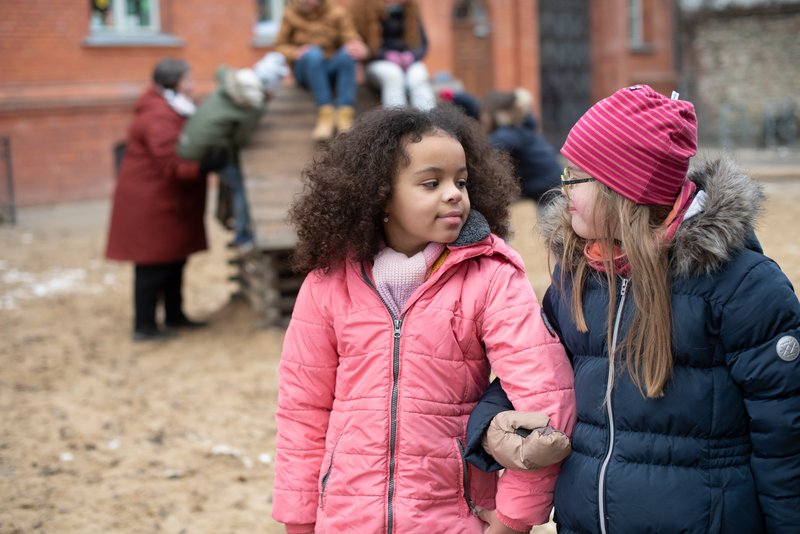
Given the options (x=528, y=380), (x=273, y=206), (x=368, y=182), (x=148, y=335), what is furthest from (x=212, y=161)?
(x=528, y=380)

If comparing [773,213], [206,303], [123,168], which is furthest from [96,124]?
[773,213]

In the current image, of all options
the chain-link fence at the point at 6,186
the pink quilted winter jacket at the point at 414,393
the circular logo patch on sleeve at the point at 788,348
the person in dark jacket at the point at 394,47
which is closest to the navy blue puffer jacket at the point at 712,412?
the circular logo patch on sleeve at the point at 788,348

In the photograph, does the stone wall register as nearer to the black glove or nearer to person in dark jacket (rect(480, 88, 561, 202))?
person in dark jacket (rect(480, 88, 561, 202))

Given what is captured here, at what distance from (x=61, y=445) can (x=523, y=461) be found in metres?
3.46

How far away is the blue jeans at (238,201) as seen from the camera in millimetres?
6988

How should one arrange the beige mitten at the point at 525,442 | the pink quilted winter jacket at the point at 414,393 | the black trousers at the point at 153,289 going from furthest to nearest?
the black trousers at the point at 153,289, the pink quilted winter jacket at the point at 414,393, the beige mitten at the point at 525,442

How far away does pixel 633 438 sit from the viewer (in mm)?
2006

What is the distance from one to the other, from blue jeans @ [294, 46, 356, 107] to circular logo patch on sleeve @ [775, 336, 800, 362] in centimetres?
612

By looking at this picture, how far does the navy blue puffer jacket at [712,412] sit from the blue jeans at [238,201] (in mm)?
5128

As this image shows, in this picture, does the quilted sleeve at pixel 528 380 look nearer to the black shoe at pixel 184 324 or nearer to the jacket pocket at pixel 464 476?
the jacket pocket at pixel 464 476

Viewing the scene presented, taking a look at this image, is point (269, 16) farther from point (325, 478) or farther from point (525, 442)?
point (525, 442)

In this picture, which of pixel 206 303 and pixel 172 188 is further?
pixel 206 303

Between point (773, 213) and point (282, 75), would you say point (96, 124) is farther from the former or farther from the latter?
point (773, 213)

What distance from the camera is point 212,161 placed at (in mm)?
6852
